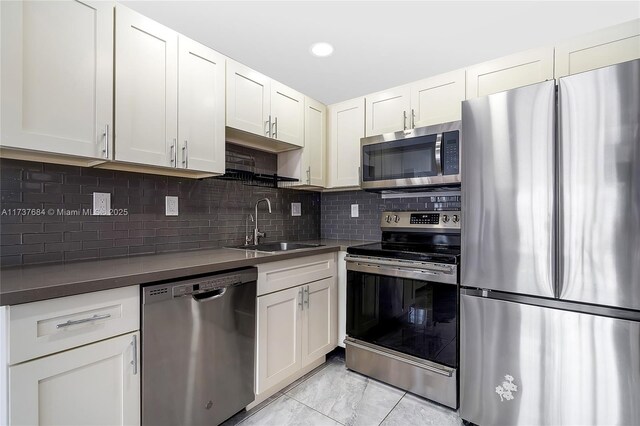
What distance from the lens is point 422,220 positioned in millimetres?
2471

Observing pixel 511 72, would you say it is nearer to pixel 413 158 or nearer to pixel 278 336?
pixel 413 158

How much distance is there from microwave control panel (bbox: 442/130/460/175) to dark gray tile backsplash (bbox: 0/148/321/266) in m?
1.48

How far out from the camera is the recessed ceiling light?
2039 mm

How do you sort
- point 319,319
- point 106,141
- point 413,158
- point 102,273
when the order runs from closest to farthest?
point 102,273 → point 106,141 → point 413,158 → point 319,319

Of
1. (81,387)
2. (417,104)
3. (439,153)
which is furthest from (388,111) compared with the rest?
(81,387)

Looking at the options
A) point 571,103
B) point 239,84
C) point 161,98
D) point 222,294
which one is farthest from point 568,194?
point 161,98

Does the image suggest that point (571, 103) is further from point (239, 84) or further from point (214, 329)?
point (214, 329)

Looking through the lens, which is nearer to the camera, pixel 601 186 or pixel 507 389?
pixel 601 186

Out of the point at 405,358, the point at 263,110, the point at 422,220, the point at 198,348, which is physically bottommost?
the point at 405,358

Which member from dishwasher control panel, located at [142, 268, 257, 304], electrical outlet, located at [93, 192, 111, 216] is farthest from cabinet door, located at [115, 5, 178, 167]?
dishwasher control panel, located at [142, 268, 257, 304]

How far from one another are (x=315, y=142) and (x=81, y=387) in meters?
2.23

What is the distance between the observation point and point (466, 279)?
1706 mm

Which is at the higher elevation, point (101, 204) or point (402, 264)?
point (101, 204)

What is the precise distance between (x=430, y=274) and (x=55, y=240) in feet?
6.82
